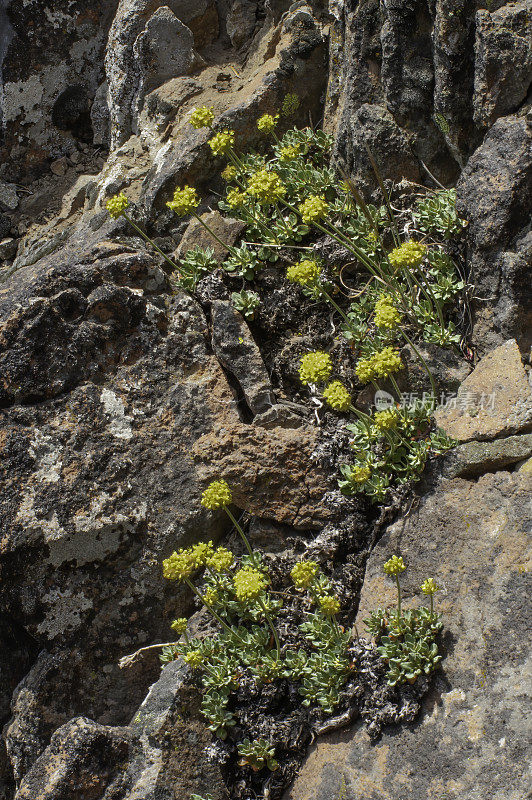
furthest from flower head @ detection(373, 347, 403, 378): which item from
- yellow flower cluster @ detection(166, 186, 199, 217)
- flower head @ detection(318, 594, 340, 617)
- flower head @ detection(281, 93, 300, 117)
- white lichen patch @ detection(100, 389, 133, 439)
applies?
flower head @ detection(281, 93, 300, 117)

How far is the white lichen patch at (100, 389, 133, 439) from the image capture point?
489 cm

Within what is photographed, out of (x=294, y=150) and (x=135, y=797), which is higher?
(x=294, y=150)

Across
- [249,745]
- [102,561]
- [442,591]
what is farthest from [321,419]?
[249,745]

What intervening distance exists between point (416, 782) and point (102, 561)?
7.75 feet

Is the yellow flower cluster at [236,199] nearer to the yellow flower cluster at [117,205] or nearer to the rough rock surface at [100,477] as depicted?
the yellow flower cluster at [117,205]

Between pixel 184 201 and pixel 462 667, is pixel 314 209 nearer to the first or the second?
pixel 184 201

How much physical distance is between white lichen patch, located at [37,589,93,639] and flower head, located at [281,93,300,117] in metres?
4.33

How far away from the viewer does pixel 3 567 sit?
→ 4590 millimetres

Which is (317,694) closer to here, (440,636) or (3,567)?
(440,636)

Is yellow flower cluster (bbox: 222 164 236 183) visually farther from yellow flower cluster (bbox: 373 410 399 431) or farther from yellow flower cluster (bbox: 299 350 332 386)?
yellow flower cluster (bbox: 373 410 399 431)

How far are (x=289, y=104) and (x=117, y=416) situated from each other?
3181mm

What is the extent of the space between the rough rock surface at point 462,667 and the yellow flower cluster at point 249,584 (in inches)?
28.0

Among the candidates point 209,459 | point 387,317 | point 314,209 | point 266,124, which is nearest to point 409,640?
point 209,459

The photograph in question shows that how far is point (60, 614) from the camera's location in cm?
465
